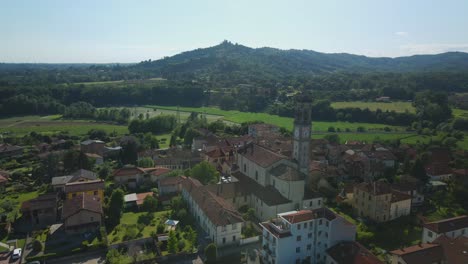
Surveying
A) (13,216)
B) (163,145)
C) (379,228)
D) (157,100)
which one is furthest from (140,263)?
(157,100)

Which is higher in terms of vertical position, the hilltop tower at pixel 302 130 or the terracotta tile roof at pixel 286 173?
the hilltop tower at pixel 302 130

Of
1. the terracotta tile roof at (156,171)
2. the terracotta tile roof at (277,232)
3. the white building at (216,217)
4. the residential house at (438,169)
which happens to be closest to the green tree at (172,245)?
the white building at (216,217)

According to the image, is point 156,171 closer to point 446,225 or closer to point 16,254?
point 16,254

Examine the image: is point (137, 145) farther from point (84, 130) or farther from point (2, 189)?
point (84, 130)

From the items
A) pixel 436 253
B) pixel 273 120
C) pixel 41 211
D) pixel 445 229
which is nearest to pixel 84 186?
pixel 41 211

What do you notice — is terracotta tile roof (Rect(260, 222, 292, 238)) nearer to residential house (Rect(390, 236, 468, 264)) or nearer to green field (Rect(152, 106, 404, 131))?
residential house (Rect(390, 236, 468, 264))

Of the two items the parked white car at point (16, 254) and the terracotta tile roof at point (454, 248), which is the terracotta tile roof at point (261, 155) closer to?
the terracotta tile roof at point (454, 248)

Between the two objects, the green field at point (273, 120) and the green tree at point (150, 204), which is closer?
the green tree at point (150, 204)

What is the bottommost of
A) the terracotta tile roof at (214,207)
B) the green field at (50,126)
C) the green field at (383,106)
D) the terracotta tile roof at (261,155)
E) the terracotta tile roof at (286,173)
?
the green field at (50,126)
